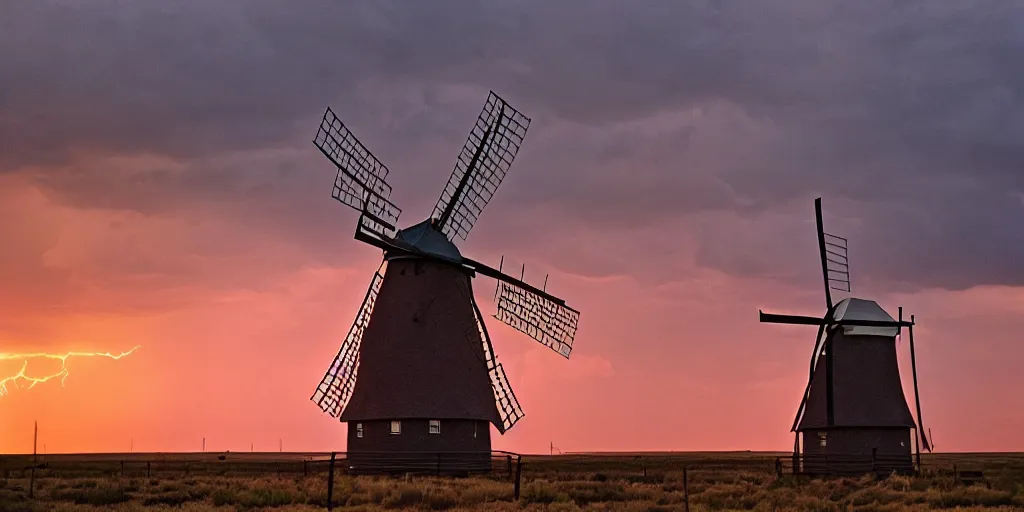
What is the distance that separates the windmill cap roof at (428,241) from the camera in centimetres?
4316

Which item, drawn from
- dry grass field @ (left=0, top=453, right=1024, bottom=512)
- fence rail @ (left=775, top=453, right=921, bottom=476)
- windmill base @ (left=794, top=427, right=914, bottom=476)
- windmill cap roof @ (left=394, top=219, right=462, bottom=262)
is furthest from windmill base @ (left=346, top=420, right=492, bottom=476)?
windmill base @ (left=794, top=427, right=914, bottom=476)

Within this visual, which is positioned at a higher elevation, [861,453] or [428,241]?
[428,241]

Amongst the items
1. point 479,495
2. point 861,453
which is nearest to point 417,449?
point 479,495

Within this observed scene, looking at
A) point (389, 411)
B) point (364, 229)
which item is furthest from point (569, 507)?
point (364, 229)

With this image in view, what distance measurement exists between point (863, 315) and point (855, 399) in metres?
3.95

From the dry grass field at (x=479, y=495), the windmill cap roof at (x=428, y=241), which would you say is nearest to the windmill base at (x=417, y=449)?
the dry grass field at (x=479, y=495)

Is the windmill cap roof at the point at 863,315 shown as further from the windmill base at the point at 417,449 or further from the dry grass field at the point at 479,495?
the windmill base at the point at 417,449

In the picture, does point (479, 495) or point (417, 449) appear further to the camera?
point (417, 449)

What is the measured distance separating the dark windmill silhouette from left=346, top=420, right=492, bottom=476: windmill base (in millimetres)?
17096

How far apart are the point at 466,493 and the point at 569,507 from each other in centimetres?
397

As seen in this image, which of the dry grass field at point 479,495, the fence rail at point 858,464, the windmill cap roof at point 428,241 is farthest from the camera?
the fence rail at point 858,464

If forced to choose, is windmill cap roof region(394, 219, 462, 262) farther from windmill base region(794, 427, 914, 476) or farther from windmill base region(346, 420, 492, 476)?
windmill base region(794, 427, 914, 476)

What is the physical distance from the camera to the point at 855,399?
50.8 m

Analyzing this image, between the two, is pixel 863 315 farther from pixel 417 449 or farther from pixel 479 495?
pixel 479 495
